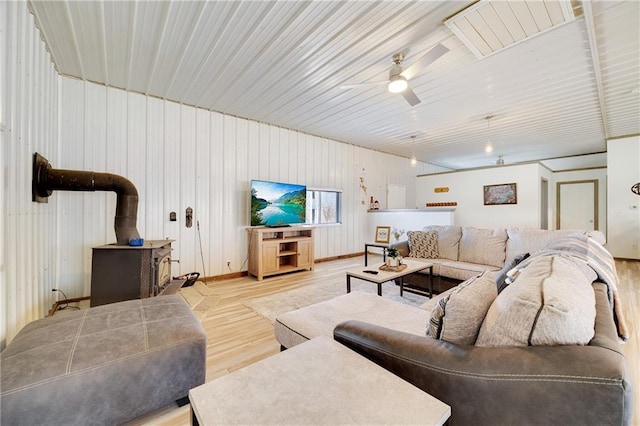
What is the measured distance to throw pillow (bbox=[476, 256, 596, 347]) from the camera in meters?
0.86

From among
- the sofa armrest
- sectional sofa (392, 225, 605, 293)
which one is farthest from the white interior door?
the sofa armrest

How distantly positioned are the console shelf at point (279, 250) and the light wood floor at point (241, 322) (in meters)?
0.17

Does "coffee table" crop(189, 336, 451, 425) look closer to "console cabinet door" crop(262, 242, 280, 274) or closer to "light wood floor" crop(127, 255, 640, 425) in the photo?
"light wood floor" crop(127, 255, 640, 425)

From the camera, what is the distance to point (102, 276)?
2.73 meters

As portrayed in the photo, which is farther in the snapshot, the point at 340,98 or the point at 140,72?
the point at 340,98

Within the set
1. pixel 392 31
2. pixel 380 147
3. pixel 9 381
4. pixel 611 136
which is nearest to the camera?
pixel 9 381

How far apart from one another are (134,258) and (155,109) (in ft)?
7.52

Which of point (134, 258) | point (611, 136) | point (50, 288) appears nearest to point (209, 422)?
point (134, 258)

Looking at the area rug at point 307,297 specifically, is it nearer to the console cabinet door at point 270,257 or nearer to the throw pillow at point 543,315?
the console cabinet door at point 270,257

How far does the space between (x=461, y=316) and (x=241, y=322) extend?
2277mm

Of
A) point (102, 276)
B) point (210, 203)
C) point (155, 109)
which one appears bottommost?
point (102, 276)

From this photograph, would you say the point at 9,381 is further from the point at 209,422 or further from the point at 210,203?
the point at 210,203

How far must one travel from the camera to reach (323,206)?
5988mm

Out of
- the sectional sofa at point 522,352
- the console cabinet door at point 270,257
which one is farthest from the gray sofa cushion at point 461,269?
the console cabinet door at point 270,257
